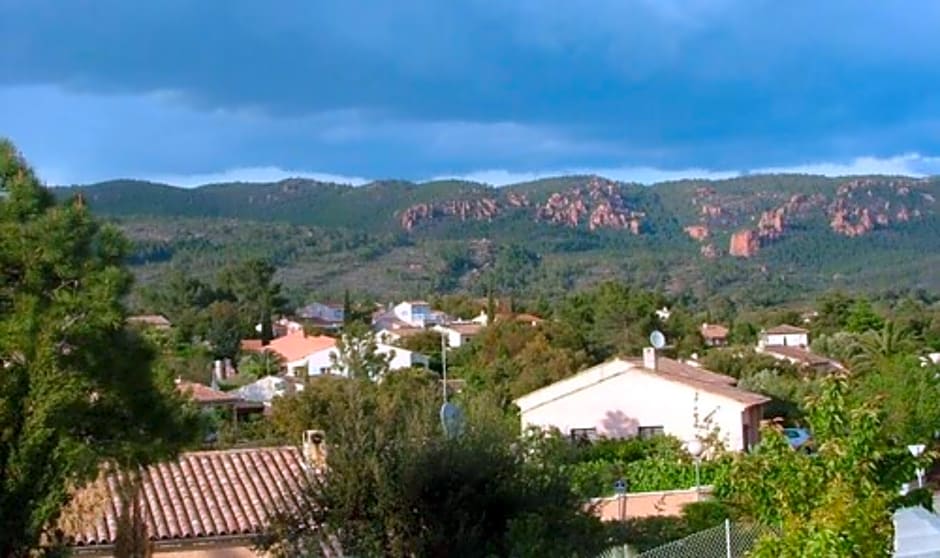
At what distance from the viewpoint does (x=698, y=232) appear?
188250 millimetres

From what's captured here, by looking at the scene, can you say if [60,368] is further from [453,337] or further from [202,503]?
[453,337]

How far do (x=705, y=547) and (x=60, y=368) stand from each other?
331 inches

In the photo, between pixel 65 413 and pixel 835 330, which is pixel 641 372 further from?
pixel 835 330

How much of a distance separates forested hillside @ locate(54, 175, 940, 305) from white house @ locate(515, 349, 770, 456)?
324 feet

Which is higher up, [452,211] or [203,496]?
[452,211]

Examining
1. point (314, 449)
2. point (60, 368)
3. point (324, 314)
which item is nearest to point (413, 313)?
point (324, 314)

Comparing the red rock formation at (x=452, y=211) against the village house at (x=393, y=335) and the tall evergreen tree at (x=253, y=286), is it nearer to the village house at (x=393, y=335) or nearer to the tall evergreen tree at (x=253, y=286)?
the tall evergreen tree at (x=253, y=286)

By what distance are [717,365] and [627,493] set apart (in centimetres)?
3562

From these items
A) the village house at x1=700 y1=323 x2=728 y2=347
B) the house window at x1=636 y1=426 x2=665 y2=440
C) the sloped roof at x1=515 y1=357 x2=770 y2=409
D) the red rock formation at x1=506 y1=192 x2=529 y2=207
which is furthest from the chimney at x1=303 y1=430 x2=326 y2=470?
the red rock formation at x1=506 y1=192 x2=529 y2=207

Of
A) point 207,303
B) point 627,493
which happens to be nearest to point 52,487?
point 627,493

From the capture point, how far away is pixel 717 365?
69875mm

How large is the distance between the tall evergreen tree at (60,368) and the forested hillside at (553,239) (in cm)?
13115

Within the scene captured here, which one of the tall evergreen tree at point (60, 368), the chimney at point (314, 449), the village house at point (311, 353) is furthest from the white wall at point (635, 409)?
the tall evergreen tree at point (60, 368)

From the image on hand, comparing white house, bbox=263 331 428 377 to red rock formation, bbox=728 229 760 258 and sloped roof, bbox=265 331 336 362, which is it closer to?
sloped roof, bbox=265 331 336 362
